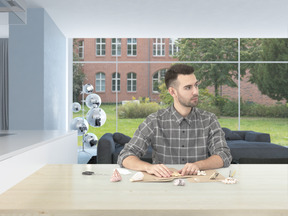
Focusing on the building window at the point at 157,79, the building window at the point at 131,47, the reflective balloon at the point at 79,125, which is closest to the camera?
the reflective balloon at the point at 79,125

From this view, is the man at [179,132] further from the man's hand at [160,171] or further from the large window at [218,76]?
the large window at [218,76]

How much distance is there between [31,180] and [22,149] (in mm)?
298

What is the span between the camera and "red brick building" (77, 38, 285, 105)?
51.6 ft

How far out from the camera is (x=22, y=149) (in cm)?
170

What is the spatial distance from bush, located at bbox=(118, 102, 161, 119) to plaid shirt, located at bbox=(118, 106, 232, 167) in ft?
39.6

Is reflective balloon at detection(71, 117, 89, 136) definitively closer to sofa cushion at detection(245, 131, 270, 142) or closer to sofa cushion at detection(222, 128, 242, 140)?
sofa cushion at detection(222, 128, 242, 140)

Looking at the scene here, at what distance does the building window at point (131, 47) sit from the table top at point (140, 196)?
15.0 m

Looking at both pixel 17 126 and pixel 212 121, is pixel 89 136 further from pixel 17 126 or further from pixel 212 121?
pixel 212 121

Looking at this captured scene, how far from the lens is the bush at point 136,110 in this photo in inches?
562

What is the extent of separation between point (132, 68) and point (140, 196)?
15.4 metres
